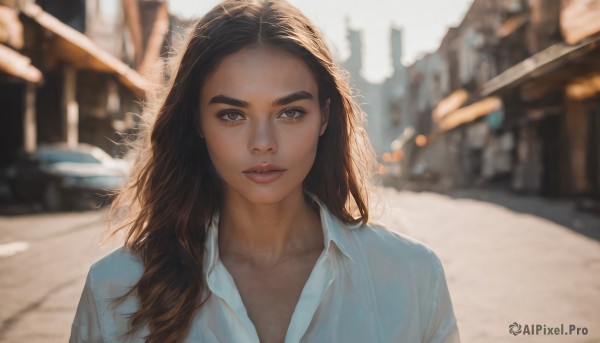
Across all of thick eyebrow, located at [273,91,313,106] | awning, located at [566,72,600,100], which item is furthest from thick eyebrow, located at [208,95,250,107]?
awning, located at [566,72,600,100]

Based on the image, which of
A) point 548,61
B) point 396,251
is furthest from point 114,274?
point 548,61

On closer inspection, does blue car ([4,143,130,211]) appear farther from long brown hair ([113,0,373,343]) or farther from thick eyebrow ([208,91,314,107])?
thick eyebrow ([208,91,314,107])

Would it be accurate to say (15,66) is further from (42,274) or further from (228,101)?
(228,101)

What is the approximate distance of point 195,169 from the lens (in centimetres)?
240

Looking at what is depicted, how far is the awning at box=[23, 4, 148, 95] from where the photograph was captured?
14469 mm

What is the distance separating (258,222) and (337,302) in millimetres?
569

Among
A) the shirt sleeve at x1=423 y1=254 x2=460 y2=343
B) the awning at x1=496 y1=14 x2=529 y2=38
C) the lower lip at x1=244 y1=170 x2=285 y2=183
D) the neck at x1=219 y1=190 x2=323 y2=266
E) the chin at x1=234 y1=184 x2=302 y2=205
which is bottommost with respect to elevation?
the shirt sleeve at x1=423 y1=254 x2=460 y2=343

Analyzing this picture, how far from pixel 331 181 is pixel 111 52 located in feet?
89.0

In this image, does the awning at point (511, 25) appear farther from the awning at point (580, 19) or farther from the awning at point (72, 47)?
the awning at point (72, 47)

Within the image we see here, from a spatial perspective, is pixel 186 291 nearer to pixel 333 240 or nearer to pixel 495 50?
pixel 333 240

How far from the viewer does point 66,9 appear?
21750mm

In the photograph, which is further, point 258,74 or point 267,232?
point 267,232

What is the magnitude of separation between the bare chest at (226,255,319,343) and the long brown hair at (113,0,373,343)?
0.20 meters

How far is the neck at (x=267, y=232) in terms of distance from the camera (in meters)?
2.26
